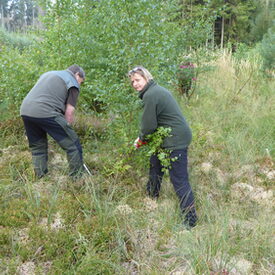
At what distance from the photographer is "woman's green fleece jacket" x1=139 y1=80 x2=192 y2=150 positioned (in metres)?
3.13

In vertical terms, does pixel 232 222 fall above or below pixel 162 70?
below

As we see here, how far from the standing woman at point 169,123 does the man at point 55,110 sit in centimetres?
101

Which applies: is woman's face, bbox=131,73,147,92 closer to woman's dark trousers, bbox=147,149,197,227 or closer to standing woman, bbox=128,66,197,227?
standing woman, bbox=128,66,197,227

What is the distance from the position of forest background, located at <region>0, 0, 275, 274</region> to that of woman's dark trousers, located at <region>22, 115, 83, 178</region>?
19 centimetres

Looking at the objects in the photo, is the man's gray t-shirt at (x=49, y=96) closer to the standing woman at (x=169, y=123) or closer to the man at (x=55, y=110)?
the man at (x=55, y=110)

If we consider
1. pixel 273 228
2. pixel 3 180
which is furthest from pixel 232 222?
pixel 3 180

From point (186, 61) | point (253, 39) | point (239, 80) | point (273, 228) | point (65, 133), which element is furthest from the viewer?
point (253, 39)

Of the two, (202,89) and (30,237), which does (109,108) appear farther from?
(202,89)

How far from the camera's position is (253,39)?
18578 millimetres

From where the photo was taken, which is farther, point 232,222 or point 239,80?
point 239,80

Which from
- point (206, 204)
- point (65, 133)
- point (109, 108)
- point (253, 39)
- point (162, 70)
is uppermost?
point (253, 39)

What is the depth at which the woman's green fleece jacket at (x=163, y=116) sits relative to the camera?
3.13 meters

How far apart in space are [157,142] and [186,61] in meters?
4.04

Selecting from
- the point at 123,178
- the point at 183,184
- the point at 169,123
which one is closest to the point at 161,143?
the point at 169,123
